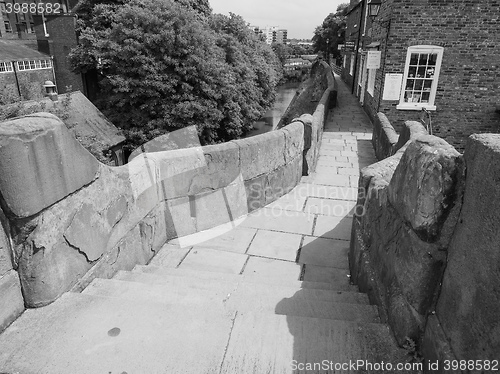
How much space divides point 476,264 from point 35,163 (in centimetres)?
243

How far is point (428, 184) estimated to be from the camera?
6.41 ft

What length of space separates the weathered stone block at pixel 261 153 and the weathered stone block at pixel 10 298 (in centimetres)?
304

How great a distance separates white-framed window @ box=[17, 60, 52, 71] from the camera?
3064 cm

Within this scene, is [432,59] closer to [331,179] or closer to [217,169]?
[331,179]

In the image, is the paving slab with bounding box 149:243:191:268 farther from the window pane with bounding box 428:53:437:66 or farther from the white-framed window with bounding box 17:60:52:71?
the white-framed window with bounding box 17:60:52:71

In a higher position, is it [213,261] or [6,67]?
[6,67]

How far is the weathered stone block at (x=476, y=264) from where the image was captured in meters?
1.45

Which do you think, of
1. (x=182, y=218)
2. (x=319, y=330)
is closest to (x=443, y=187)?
(x=319, y=330)

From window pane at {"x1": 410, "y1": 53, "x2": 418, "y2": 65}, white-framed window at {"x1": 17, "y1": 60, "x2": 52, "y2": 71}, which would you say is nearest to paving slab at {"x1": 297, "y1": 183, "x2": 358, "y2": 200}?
window pane at {"x1": 410, "y1": 53, "x2": 418, "y2": 65}

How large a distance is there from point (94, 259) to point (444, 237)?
2466 millimetres

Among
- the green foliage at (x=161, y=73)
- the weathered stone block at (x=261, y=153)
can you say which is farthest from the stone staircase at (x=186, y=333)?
the green foliage at (x=161, y=73)

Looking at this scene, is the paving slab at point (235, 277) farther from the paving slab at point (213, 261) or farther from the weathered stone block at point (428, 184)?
the weathered stone block at point (428, 184)

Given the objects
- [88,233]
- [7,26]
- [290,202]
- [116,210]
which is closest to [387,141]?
[290,202]

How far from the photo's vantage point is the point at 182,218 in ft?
14.9
